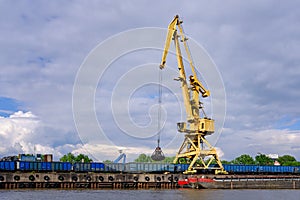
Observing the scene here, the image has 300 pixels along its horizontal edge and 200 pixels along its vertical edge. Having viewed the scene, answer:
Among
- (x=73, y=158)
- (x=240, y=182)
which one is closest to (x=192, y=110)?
(x=240, y=182)

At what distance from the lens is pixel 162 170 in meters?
100

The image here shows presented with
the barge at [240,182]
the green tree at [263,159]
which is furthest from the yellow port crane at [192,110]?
→ the green tree at [263,159]

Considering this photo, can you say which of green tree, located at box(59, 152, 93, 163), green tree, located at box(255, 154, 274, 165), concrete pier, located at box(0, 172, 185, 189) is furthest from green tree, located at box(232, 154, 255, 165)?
concrete pier, located at box(0, 172, 185, 189)

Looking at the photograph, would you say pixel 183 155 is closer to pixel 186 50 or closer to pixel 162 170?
pixel 162 170

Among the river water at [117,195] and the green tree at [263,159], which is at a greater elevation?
the green tree at [263,159]

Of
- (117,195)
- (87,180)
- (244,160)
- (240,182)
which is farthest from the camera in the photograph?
(244,160)

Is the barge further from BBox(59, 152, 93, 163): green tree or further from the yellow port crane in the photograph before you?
BBox(59, 152, 93, 163): green tree

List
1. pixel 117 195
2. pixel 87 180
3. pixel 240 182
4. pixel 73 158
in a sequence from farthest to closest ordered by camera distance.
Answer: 1. pixel 73 158
2. pixel 240 182
3. pixel 87 180
4. pixel 117 195

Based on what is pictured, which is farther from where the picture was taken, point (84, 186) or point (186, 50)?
point (186, 50)

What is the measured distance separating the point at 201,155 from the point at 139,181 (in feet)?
58.2

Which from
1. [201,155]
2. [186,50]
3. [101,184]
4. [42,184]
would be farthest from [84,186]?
[186,50]

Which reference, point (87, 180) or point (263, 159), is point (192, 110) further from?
point (263, 159)

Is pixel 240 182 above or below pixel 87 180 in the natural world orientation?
below

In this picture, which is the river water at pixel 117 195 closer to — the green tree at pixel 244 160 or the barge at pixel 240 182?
the barge at pixel 240 182
